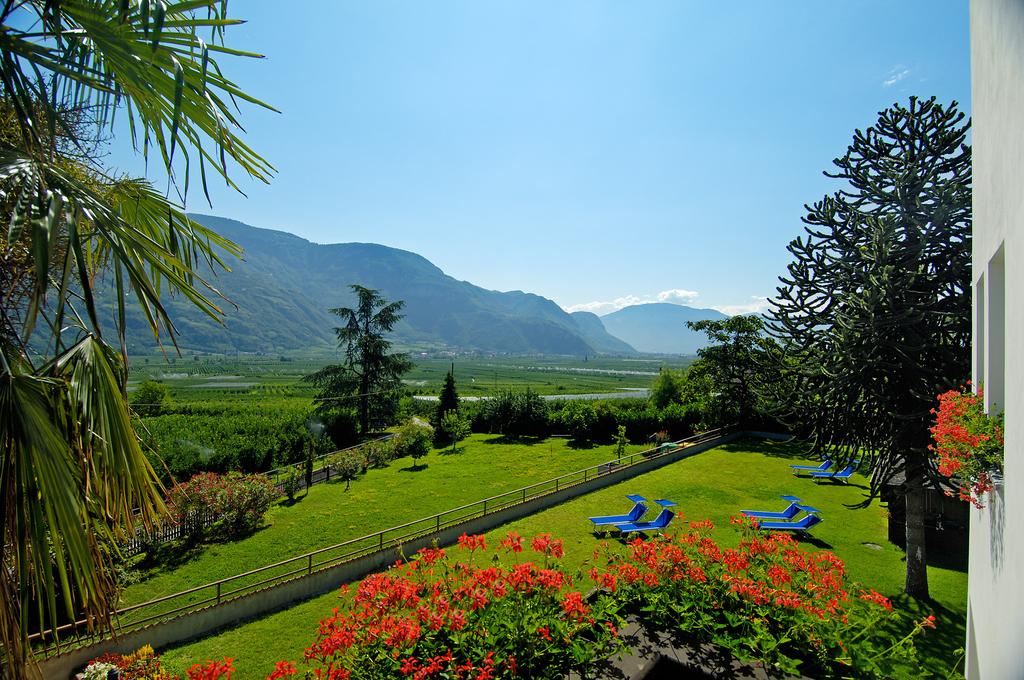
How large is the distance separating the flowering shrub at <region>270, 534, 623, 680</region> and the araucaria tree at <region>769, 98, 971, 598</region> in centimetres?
706

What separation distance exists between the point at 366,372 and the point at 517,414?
12170 millimetres

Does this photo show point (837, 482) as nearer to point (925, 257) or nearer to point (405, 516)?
point (925, 257)

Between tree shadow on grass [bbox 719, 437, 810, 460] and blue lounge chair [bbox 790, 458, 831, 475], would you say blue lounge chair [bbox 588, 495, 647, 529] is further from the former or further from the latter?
tree shadow on grass [bbox 719, 437, 810, 460]

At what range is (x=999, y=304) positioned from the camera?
4082mm

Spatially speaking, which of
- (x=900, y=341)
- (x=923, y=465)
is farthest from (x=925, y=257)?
(x=923, y=465)

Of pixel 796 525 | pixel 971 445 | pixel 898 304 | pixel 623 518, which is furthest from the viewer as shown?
pixel 623 518

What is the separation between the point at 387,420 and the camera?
113ft

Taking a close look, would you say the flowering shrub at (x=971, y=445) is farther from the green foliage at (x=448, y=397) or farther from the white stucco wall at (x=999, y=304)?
the green foliage at (x=448, y=397)

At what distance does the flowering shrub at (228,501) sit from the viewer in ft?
44.4

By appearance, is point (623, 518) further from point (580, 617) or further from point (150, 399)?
→ point (150, 399)

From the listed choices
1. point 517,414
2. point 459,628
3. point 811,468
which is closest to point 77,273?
point 459,628

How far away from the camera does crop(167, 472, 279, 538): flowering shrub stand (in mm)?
13539

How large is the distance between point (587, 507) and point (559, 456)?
917 cm

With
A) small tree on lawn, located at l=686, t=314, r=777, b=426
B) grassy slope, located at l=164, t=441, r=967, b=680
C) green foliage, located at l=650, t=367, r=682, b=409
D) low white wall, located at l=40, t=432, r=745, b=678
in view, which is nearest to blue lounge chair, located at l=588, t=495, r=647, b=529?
grassy slope, located at l=164, t=441, r=967, b=680
